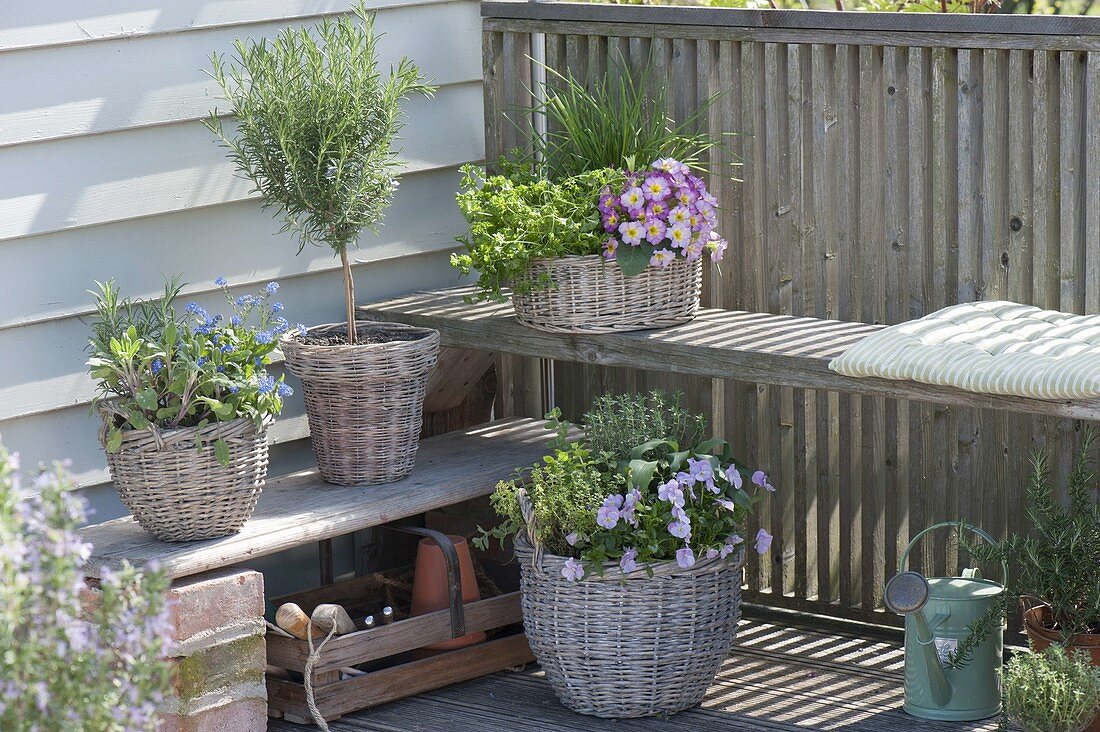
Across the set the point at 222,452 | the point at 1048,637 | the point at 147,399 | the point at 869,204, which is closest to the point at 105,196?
the point at 147,399

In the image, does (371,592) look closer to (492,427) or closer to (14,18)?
(492,427)

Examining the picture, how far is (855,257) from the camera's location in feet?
12.0

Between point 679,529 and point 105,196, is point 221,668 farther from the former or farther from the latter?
point 105,196

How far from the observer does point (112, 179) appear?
348 centimetres

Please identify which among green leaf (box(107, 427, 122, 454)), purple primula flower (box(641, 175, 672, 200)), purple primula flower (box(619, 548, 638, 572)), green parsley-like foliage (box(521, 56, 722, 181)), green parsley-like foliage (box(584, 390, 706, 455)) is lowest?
purple primula flower (box(619, 548, 638, 572))

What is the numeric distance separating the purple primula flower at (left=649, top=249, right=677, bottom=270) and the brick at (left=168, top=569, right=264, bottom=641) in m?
1.06

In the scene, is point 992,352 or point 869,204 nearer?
point 992,352

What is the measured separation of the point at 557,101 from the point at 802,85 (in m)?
0.56

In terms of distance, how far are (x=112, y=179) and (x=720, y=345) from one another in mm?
1355

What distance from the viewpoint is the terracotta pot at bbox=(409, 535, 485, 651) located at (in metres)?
3.65

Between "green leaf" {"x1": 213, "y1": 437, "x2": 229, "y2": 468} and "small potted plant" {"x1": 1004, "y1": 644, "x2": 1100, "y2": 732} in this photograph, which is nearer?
"small potted plant" {"x1": 1004, "y1": 644, "x2": 1100, "y2": 732}

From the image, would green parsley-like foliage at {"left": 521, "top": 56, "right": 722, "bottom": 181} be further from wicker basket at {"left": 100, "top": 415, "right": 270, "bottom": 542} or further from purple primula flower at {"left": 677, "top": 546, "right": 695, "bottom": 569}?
wicker basket at {"left": 100, "top": 415, "right": 270, "bottom": 542}

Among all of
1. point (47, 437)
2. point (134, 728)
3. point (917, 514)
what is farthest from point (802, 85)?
point (134, 728)

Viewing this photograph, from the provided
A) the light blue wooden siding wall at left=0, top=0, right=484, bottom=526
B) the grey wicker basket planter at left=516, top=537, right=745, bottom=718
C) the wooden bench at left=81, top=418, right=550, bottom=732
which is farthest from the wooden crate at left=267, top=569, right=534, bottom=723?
the light blue wooden siding wall at left=0, top=0, right=484, bottom=526
